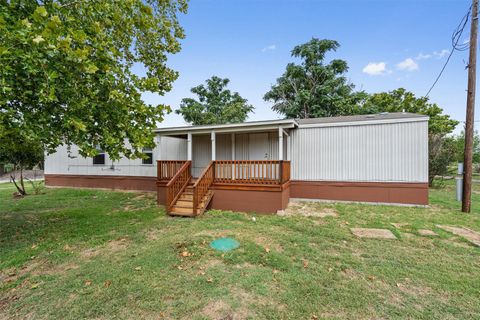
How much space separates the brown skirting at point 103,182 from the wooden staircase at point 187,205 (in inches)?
156

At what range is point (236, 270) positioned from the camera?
119 inches

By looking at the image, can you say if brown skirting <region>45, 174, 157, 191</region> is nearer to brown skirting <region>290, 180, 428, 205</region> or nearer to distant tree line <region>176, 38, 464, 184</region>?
brown skirting <region>290, 180, 428, 205</region>

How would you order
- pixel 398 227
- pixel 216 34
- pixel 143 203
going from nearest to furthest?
pixel 398 227 → pixel 143 203 → pixel 216 34

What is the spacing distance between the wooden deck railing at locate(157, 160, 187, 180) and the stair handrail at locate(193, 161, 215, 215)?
138 centimetres

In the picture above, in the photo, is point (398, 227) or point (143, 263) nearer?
point (143, 263)

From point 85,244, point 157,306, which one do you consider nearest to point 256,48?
point 85,244

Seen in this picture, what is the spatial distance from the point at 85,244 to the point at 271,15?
12.5 meters

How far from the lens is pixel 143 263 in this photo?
3229 millimetres

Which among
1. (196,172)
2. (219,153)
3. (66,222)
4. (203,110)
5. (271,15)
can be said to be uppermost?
(271,15)

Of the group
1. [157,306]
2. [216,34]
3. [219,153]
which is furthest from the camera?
[216,34]

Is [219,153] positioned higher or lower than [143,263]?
higher

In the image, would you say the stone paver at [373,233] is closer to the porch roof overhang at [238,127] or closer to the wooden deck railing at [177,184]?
the porch roof overhang at [238,127]

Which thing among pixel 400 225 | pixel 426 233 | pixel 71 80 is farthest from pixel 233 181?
pixel 426 233

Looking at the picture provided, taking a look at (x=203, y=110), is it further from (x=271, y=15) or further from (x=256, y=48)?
(x=271, y=15)
